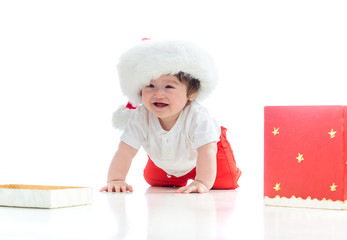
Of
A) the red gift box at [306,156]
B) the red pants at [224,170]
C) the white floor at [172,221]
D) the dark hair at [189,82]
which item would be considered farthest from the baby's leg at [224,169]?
the red gift box at [306,156]

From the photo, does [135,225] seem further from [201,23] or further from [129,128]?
[201,23]

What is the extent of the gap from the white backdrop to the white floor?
126cm

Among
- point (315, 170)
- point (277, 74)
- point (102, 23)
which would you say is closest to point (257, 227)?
point (315, 170)

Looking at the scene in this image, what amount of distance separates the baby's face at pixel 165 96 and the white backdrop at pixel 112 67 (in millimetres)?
786

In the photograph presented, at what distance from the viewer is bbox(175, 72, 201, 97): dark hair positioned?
1.79 metres

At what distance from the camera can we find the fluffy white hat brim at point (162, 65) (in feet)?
5.72

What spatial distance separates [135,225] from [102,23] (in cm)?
210

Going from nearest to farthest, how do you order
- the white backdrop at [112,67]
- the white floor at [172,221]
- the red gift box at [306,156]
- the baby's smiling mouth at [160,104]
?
the white floor at [172,221] → the red gift box at [306,156] → the baby's smiling mouth at [160,104] → the white backdrop at [112,67]

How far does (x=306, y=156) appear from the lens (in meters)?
1.27

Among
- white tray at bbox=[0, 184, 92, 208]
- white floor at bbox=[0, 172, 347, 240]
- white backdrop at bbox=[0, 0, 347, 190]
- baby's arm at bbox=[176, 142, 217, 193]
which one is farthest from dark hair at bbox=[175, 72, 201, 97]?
white backdrop at bbox=[0, 0, 347, 190]

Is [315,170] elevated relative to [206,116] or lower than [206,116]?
lower

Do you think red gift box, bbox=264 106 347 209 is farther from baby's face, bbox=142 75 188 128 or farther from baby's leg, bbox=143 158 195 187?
baby's leg, bbox=143 158 195 187

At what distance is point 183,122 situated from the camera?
5.98 feet

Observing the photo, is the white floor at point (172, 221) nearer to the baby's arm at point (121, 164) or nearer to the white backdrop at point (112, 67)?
the baby's arm at point (121, 164)
